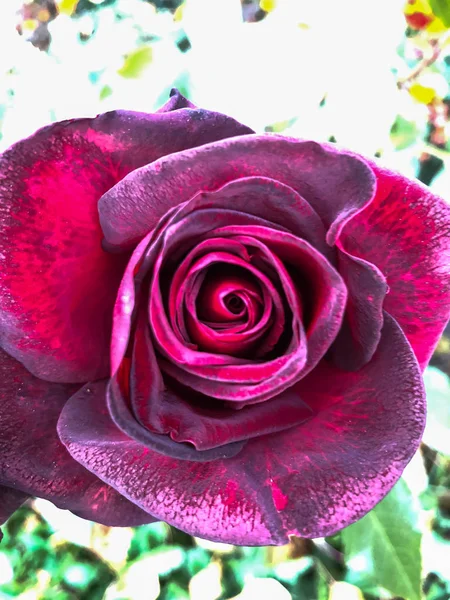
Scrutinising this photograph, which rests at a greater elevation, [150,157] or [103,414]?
[150,157]

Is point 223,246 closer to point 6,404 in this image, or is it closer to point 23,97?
point 6,404

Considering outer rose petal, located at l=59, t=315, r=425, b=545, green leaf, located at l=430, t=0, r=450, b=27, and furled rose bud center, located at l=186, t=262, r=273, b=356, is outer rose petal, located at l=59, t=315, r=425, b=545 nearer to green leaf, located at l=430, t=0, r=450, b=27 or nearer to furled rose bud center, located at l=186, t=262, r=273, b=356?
furled rose bud center, located at l=186, t=262, r=273, b=356

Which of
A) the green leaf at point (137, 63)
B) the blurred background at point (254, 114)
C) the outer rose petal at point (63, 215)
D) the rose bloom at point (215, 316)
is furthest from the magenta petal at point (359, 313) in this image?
the green leaf at point (137, 63)

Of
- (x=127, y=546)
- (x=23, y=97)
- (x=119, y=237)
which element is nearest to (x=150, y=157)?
(x=119, y=237)

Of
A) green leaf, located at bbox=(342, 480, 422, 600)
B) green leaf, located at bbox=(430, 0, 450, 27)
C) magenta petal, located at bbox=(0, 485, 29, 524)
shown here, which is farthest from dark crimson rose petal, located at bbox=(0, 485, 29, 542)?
green leaf, located at bbox=(430, 0, 450, 27)

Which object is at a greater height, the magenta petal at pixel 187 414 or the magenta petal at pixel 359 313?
the magenta petal at pixel 359 313

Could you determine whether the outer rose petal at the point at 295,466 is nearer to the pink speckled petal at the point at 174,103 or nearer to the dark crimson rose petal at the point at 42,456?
the dark crimson rose petal at the point at 42,456

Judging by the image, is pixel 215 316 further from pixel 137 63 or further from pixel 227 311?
pixel 137 63

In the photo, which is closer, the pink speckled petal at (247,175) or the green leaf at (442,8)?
the pink speckled petal at (247,175)
